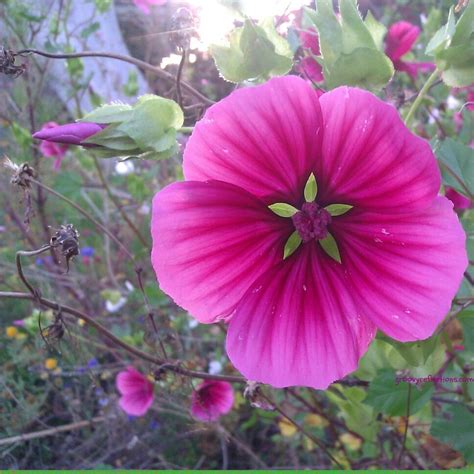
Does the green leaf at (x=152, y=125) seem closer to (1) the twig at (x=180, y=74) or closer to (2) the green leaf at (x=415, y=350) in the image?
(1) the twig at (x=180, y=74)

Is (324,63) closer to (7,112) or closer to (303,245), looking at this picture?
(303,245)

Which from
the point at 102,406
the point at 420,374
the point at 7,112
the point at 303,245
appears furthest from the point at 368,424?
the point at 7,112

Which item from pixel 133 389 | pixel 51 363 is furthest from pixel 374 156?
pixel 51 363

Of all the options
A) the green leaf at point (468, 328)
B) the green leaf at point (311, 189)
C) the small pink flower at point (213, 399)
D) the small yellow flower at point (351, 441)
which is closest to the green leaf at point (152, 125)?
the green leaf at point (311, 189)

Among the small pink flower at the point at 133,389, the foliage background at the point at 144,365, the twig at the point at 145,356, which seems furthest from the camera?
the small pink flower at the point at 133,389

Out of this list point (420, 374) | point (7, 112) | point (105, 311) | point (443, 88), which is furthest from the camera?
point (105, 311)

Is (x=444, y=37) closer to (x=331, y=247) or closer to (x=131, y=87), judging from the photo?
(x=331, y=247)
